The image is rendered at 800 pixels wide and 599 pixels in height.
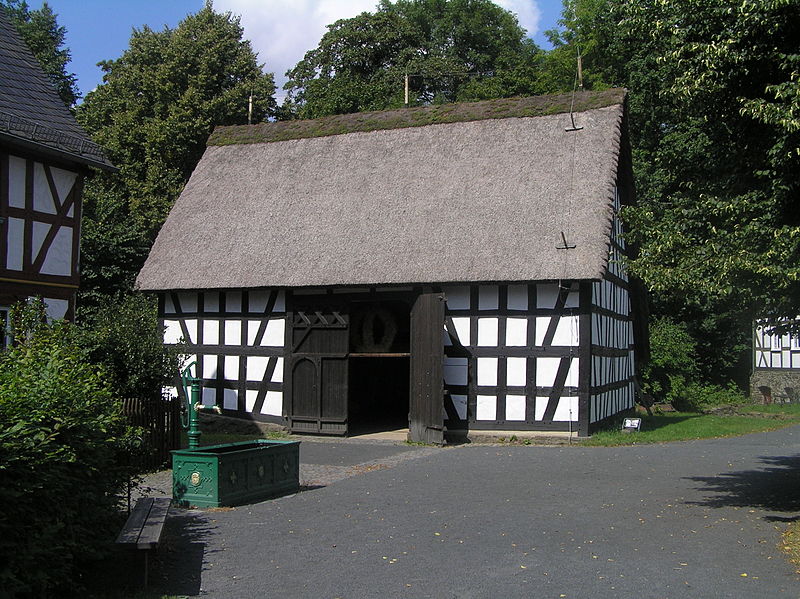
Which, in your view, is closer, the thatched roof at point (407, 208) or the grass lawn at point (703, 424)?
the thatched roof at point (407, 208)

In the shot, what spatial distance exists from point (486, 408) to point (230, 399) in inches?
255

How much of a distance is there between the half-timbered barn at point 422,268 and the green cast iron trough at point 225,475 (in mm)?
6840

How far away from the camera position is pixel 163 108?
34312 mm

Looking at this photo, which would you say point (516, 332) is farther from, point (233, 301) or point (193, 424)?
point (193, 424)

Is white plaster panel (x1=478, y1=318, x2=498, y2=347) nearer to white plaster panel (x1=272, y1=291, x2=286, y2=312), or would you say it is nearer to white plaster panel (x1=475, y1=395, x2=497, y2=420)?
white plaster panel (x1=475, y1=395, x2=497, y2=420)

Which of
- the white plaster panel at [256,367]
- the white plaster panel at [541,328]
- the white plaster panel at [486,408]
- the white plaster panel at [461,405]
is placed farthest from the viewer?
the white plaster panel at [256,367]

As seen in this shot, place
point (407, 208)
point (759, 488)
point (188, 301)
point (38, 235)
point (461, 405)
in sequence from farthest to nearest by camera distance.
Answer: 1. point (188, 301)
2. point (407, 208)
3. point (461, 405)
4. point (38, 235)
5. point (759, 488)

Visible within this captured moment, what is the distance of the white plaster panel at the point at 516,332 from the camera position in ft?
60.7

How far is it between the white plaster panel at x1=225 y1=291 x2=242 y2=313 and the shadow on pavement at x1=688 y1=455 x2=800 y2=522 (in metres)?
11.8

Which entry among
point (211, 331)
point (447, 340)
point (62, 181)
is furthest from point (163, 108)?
point (447, 340)

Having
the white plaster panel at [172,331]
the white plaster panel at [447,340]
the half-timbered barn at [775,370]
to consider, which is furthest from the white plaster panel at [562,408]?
the half-timbered barn at [775,370]

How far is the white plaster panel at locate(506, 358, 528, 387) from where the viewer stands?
18469 millimetres

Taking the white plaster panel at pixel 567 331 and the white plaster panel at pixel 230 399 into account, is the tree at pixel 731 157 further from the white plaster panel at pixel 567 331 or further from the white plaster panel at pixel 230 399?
the white plaster panel at pixel 230 399

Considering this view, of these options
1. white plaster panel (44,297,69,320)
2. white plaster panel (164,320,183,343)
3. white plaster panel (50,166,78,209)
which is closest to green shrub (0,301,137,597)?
white plaster panel (44,297,69,320)
